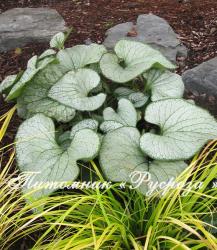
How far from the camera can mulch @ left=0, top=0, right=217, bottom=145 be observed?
326 cm

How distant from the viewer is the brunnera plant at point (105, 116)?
210cm

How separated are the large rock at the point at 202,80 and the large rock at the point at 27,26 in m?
1.10

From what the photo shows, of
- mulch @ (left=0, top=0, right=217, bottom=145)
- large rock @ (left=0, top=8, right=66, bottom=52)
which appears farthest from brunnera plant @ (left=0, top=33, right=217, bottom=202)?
large rock @ (left=0, top=8, right=66, bottom=52)

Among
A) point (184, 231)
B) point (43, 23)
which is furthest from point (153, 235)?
point (43, 23)

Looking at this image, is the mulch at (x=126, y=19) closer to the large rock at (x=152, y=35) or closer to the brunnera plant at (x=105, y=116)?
the large rock at (x=152, y=35)

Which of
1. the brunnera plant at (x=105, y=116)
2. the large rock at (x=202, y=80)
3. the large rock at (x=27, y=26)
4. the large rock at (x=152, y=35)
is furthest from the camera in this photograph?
the large rock at (x=27, y=26)

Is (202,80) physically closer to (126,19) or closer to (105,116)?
(105,116)

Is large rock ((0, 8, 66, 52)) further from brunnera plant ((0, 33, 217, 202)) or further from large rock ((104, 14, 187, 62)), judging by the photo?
brunnera plant ((0, 33, 217, 202))

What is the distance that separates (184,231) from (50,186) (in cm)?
61

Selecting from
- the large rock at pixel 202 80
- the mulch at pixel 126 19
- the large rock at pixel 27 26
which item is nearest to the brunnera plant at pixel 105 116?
the large rock at pixel 202 80

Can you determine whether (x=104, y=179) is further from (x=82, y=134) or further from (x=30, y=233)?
(x=30, y=233)

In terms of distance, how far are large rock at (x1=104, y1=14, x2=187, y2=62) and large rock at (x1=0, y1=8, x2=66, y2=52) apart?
0.43 m

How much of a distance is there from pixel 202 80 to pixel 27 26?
143 centimetres

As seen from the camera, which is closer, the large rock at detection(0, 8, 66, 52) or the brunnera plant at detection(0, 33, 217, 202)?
the brunnera plant at detection(0, 33, 217, 202)
